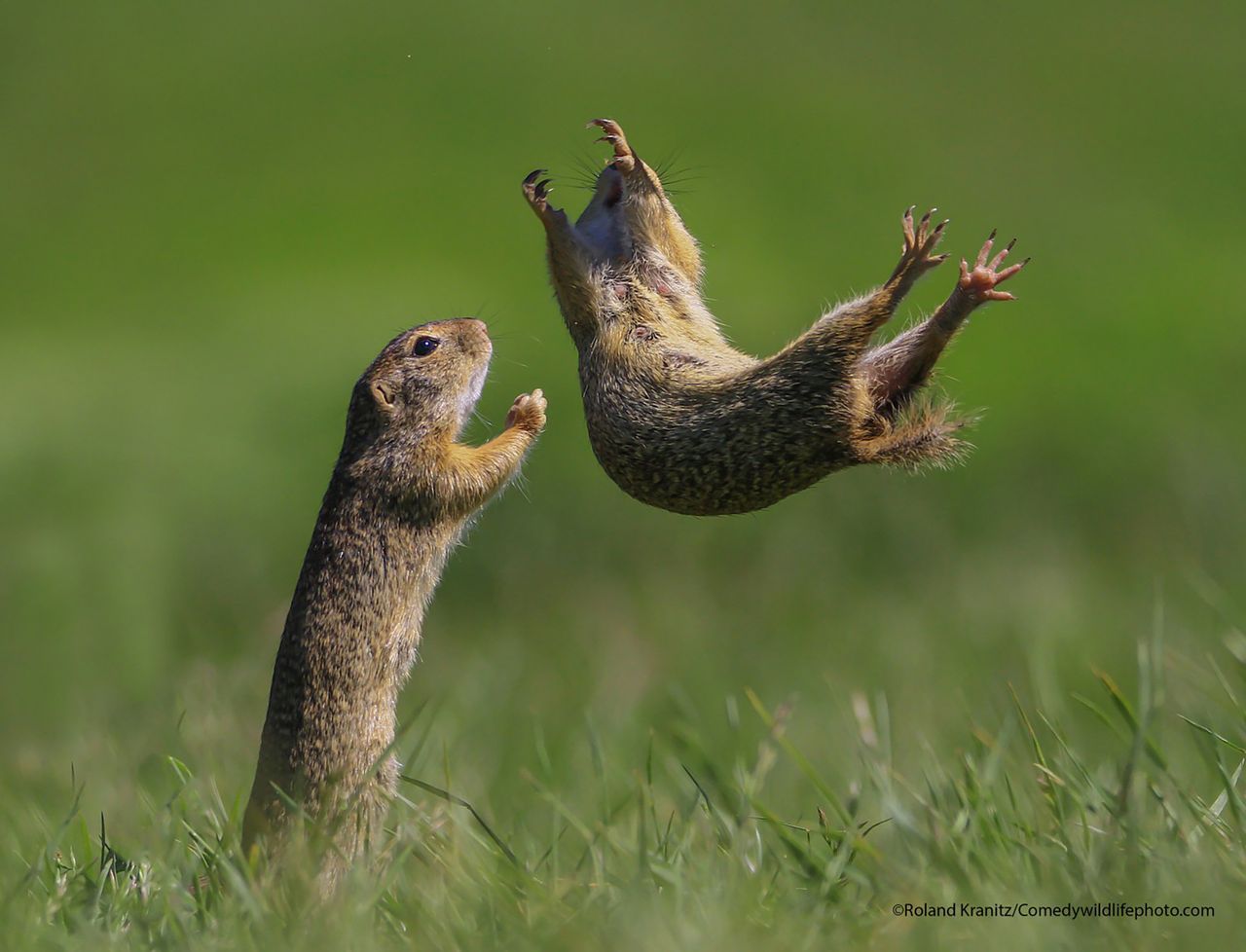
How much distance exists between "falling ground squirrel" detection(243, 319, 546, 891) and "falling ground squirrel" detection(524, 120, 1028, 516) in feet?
3.88

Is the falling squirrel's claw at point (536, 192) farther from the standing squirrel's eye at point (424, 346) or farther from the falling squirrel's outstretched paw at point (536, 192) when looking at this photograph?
the standing squirrel's eye at point (424, 346)

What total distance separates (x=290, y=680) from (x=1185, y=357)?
683cm

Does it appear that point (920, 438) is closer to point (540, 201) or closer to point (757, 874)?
point (757, 874)

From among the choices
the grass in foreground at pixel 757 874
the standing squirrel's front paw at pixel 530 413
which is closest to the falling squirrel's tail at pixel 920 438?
the grass in foreground at pixel 757 874

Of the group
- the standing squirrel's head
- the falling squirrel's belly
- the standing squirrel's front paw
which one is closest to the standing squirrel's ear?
the standing squirrel's head

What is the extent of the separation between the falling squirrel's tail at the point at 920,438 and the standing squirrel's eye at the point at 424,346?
2.40m

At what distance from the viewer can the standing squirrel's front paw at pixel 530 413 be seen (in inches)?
221

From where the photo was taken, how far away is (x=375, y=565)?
516cm

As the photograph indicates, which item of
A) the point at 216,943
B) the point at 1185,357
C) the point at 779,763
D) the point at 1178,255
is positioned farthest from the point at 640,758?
the point at 1178,255

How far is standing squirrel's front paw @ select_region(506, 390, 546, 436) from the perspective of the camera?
5605mm

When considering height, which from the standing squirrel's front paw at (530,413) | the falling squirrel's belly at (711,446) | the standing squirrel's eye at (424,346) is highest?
the standing squirrel's eye at (424,346)

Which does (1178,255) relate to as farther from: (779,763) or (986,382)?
(779,763)

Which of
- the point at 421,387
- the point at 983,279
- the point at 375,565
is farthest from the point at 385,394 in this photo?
the point at 983,279

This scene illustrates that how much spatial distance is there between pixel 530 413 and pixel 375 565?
832 millimetres
